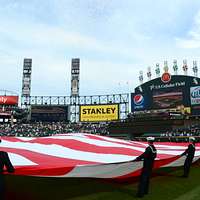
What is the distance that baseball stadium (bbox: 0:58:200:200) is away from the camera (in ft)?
20.6

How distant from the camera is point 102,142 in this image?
9.66 m

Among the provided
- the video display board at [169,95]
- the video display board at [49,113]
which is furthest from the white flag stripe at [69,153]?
the video display board at [49,113]

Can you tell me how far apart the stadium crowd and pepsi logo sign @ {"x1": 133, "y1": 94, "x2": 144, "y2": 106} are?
5.52 meters

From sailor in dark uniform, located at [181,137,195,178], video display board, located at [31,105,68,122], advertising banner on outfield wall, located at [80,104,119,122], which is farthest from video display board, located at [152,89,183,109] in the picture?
sailor in dark uniform, located at [181,137,195,178]

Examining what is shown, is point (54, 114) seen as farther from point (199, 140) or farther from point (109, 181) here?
point (109, 181)

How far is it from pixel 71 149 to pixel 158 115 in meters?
32.7

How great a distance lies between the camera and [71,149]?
796 cm

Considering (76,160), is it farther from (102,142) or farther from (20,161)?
(102,142)

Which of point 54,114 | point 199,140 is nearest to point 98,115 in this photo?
point 54,114

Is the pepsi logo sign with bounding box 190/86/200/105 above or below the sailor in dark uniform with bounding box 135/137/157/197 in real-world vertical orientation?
above

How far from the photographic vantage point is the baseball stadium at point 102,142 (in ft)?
20.6

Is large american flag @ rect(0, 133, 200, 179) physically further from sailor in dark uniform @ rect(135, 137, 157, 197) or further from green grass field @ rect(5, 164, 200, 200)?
green grass field @ rect(5, 164, 200, 200)

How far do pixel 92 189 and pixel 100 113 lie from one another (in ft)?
143

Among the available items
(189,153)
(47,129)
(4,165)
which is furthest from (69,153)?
(47,129)
